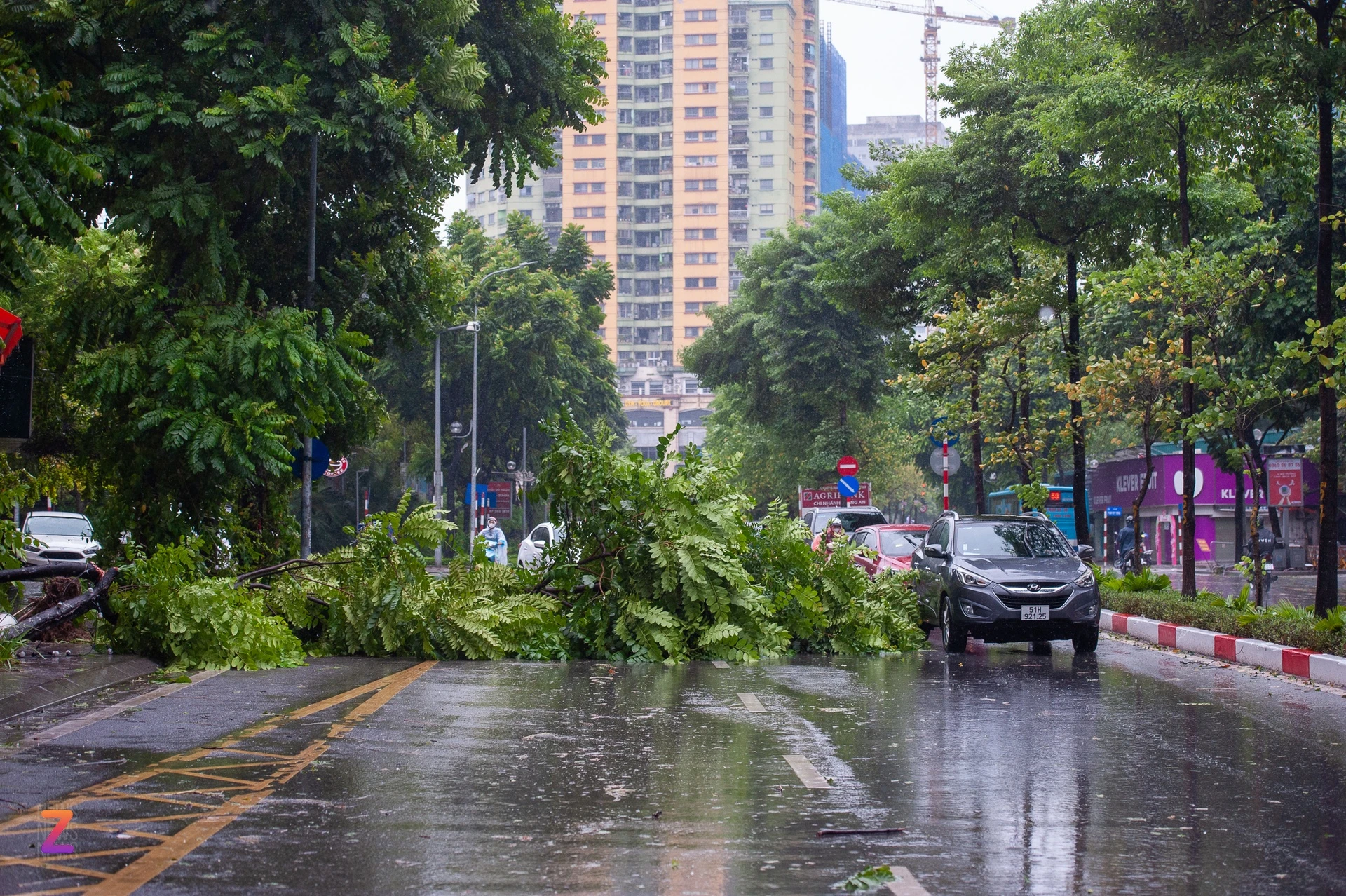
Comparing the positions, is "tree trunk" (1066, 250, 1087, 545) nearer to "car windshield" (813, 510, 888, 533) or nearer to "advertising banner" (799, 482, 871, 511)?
"car windshield" (813, 510, 888, 533)

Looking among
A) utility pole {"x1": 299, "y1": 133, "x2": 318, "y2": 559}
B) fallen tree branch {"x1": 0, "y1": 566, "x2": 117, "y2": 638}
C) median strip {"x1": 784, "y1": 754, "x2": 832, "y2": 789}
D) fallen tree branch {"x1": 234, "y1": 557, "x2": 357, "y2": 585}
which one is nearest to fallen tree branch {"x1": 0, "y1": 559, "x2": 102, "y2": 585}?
fallen tree branch {"x1": 0, "y1": 566, "x2": 117, "y2": 638}

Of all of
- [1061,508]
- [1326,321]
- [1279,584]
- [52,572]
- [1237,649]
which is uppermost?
[1326,321]

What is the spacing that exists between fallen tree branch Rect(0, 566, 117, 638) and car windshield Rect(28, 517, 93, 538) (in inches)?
655

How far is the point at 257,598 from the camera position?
14.7 metres

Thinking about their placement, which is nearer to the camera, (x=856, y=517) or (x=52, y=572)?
(x=52, y=572)

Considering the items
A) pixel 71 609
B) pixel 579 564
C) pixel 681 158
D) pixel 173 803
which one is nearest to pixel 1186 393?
pixel 579 564

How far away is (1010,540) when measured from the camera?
17.5 metres

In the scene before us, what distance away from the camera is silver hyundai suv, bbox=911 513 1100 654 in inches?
625

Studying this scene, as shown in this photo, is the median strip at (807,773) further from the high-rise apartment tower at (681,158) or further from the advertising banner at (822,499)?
the high-rise apartment tower at (681,158)

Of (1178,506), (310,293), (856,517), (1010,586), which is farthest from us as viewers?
(1178,506)

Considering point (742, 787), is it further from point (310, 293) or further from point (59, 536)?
point (59, 536)

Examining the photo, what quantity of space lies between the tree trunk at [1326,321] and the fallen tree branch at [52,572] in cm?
1261

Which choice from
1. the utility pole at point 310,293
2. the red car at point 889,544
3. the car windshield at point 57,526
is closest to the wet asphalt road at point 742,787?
the utility pole at point 310,293

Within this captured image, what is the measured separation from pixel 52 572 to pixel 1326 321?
13020 mm
